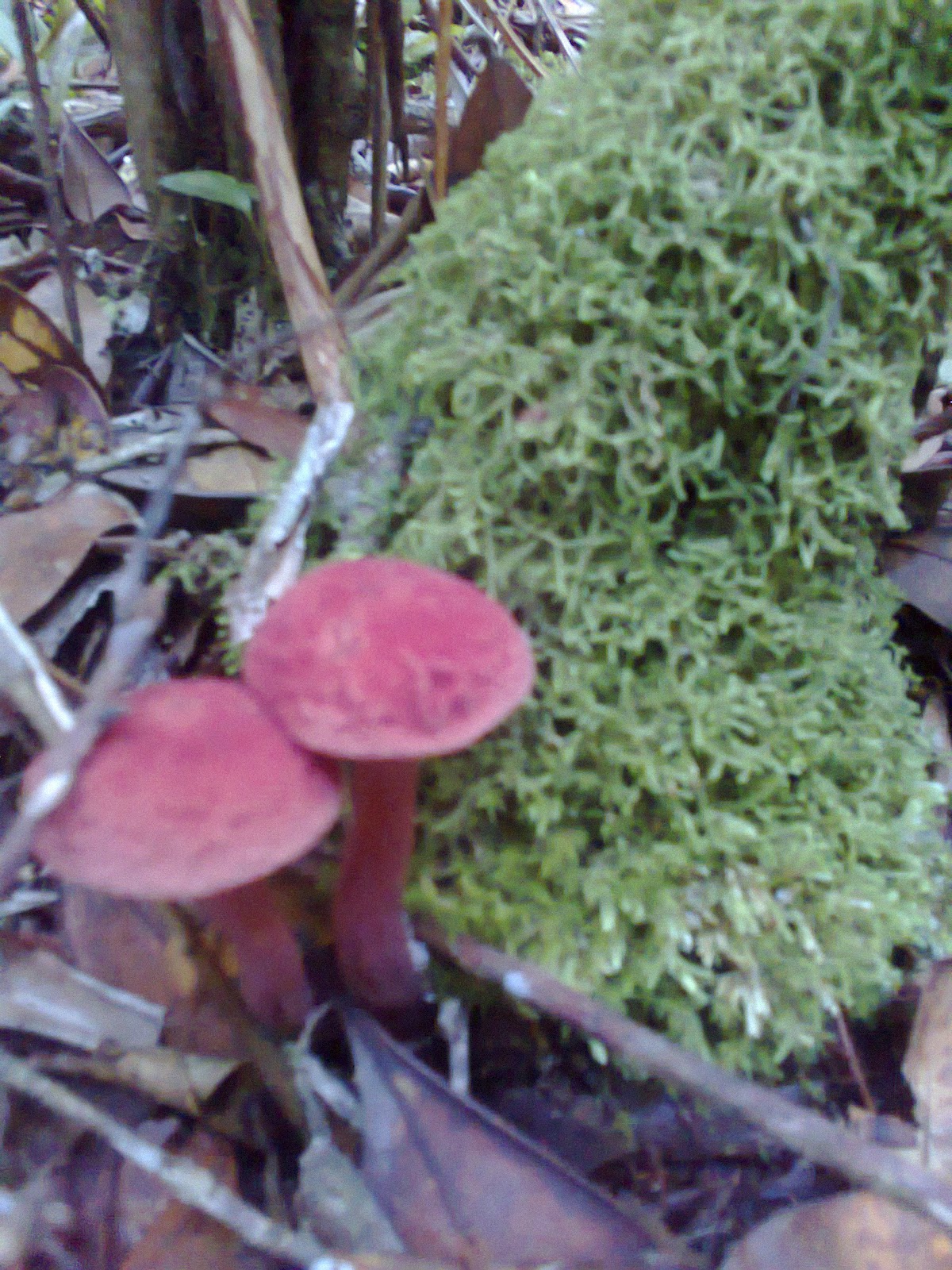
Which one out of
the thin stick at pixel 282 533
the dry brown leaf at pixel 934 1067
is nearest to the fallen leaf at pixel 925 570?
the dry brown leaf at pixel 934 1067

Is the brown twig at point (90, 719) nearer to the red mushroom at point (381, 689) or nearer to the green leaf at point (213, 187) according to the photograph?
the red mushroom at point (381, 689)

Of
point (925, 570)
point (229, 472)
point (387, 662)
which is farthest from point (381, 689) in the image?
point (925, 570)

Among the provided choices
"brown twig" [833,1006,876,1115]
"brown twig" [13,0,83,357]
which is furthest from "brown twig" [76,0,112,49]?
"brown twig" [833,1006,876,1115]

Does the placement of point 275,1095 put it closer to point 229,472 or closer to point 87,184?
point 229,472

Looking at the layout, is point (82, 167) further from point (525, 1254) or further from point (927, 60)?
point (525, 1254)

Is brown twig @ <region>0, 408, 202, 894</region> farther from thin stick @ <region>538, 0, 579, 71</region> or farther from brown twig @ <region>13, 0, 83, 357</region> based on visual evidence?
thin stick @ <region>538, 0, 579, 71</region>
